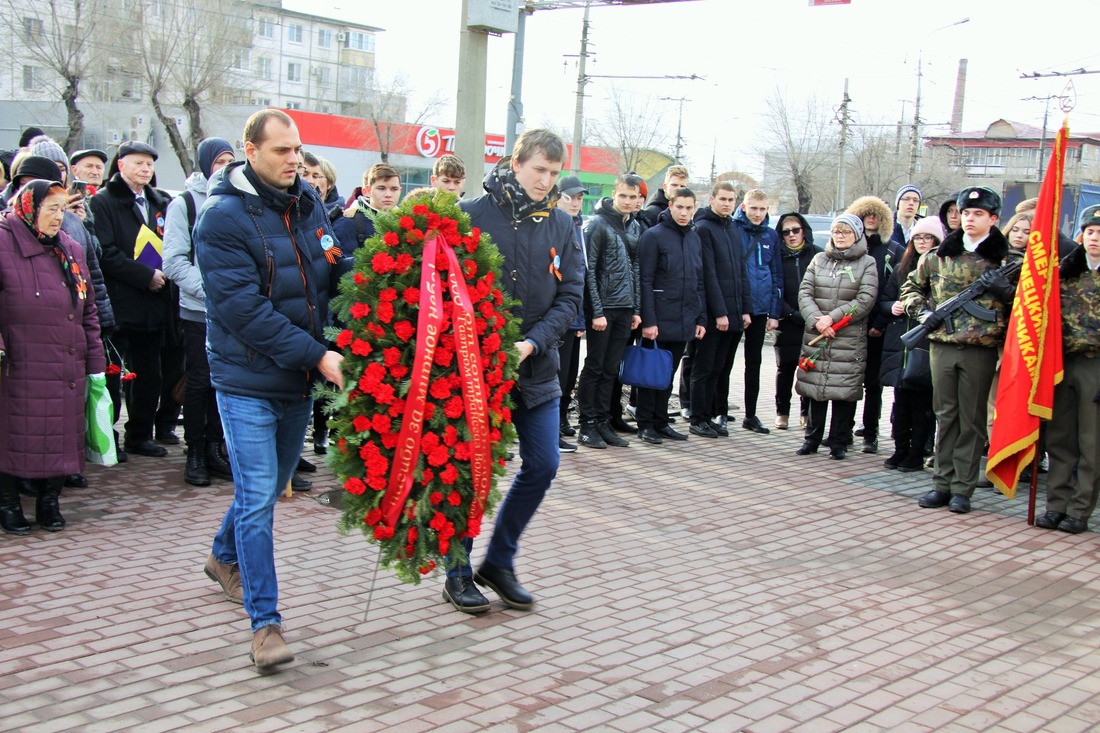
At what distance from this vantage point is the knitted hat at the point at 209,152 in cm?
642

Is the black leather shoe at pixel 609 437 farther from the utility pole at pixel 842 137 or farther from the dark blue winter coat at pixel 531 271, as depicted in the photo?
the utility pole at pixel 842 137

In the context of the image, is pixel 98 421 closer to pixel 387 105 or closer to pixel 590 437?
pixel 590 437

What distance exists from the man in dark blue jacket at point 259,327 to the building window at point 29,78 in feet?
143

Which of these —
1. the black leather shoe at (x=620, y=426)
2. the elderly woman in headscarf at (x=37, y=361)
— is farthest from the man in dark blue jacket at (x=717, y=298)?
the elderly woman in headscarf at (x=37, y=361)

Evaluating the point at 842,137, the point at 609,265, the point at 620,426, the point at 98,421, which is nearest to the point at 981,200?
the point at 609,265

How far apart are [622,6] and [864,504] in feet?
49.0

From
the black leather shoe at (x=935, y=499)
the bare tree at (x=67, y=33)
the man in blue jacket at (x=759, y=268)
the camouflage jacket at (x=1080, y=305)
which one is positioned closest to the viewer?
the camouflage jacket at (x=1080, y=305)

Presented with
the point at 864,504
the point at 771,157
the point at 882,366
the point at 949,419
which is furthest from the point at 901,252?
the point at 771,157

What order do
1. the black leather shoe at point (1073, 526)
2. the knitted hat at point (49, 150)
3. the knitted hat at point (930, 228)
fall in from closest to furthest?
1. the black leather shoe at point (1073, 526)
2. the knitted hat at point (49, 150)
3. the knitted hat at point (930, 228)

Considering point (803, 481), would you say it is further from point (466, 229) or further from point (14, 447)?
point (14, 447)

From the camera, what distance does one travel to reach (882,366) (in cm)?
941

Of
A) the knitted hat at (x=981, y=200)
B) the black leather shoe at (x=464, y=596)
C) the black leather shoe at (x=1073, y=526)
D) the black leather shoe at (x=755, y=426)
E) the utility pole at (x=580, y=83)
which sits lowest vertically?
the black leather shoe at (x=755, y=426)

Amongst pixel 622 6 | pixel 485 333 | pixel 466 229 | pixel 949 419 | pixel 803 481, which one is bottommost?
pixel 803 481

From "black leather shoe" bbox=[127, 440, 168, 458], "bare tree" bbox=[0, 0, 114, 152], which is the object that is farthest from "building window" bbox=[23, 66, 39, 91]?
"black leather shoe" bbox=[127, 440, 168, 458]
